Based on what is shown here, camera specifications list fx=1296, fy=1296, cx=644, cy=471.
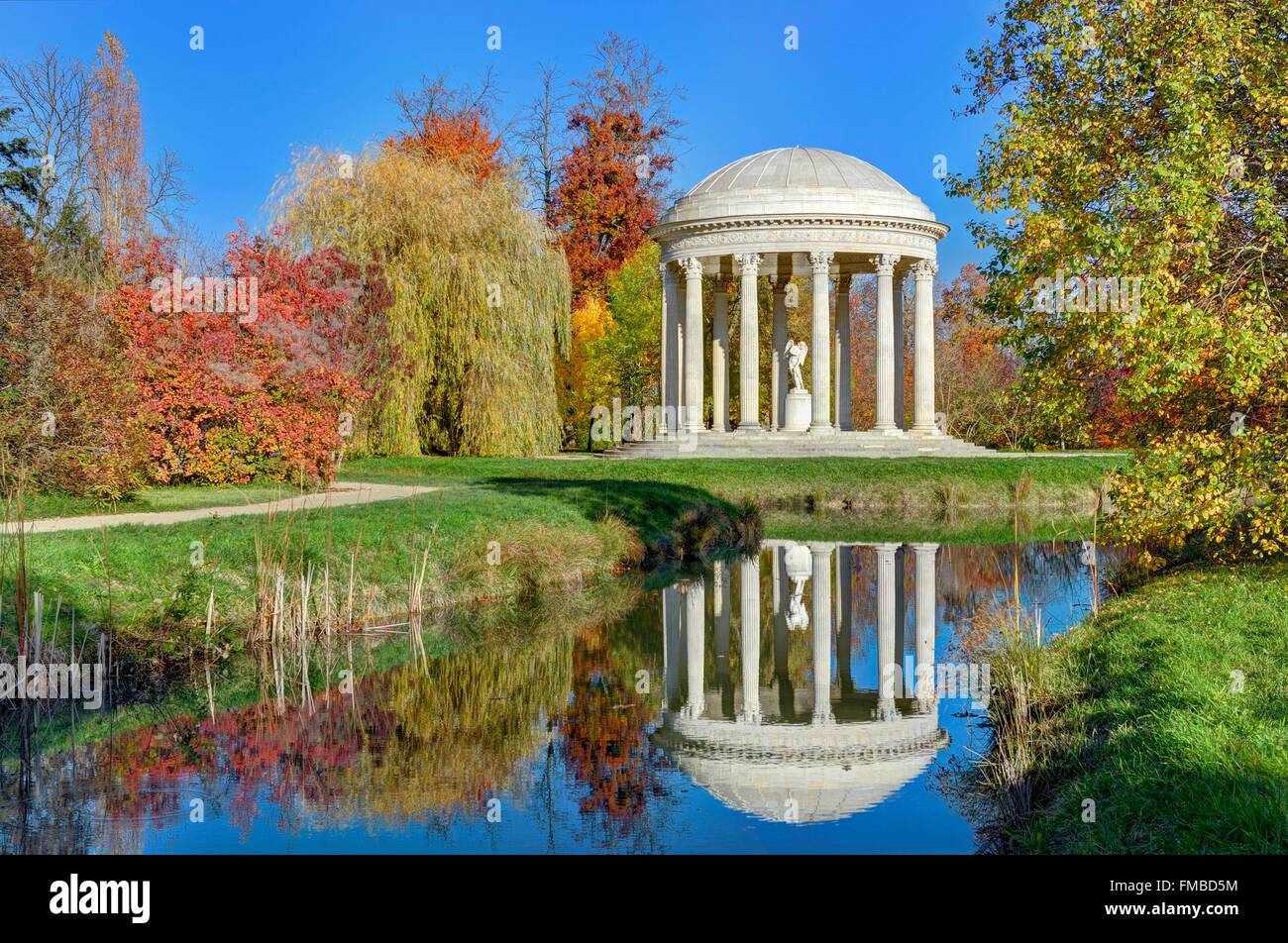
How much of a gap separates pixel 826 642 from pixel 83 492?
39.9 ft

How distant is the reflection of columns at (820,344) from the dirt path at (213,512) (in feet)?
76.3

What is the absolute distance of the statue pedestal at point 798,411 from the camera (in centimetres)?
4953

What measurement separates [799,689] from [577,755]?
4.23 m

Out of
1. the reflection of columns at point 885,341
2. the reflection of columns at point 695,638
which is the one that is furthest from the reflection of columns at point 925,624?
the reflection of columns at point 885,341

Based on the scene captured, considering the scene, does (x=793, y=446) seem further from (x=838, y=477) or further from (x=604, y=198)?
(x=604, y=198)

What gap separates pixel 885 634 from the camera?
1809 centimetres

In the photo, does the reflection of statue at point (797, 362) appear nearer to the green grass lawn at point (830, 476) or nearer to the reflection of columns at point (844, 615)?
the green grass lawn at point (830, 476)

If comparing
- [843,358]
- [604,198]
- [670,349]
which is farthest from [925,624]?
[604,198]

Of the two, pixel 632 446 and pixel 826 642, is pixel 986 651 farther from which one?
pixel 632 446

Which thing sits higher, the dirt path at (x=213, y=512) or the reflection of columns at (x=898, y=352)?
the reflection of columns at (x=898, y=352)

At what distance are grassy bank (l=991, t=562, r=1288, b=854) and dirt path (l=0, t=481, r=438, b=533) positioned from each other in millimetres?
9758

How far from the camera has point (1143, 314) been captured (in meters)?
12.6

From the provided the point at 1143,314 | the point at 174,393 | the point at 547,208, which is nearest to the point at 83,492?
the point at 174,393

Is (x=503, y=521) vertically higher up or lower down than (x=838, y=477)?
lower down
